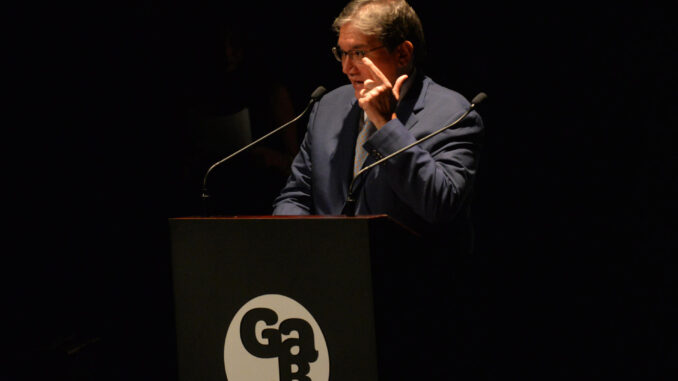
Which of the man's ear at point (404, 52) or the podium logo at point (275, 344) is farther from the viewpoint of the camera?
the man's ear at point (404, 52)

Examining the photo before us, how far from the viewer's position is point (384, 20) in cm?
186

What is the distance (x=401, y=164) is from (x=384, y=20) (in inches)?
18.6

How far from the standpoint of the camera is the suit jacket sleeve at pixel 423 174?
1661mm

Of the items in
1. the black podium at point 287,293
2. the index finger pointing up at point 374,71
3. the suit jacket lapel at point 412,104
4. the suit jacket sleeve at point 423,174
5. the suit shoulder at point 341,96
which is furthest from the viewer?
the suit shoulder at point 341,96

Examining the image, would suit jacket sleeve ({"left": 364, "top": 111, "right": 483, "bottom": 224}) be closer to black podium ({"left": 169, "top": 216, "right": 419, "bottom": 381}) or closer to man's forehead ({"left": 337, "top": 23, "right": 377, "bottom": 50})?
black podium ({"left": 169, "top": 216, "right": 419, "bottom": 381})

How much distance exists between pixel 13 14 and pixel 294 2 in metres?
1.25

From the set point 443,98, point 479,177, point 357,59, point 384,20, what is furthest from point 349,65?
point 479,177

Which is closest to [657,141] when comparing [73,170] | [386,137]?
[386,137]

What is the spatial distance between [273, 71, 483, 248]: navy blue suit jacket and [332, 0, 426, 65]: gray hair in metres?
0.15

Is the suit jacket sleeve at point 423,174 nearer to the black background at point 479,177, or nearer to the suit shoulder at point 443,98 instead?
the suit shoulder at point 443,98

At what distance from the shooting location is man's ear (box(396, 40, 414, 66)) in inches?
75.6

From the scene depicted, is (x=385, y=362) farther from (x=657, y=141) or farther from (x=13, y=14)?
(x=13, y=14)

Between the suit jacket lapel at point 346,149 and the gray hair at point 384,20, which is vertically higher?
the gray hair at point 384,20

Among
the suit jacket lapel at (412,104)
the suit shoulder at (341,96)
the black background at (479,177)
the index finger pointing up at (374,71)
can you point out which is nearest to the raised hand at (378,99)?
the index finger pointing up at (374,71)
